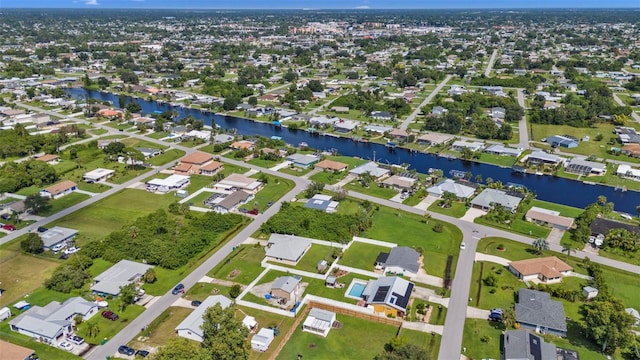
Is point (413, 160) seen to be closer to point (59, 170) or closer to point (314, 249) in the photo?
point (314, 249)

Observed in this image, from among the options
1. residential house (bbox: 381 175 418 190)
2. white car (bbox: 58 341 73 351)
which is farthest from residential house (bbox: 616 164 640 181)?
white car (bbox: 58 341 73 351)

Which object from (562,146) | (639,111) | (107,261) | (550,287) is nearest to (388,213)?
(550,287)

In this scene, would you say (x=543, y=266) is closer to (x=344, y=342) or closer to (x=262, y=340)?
(x=344, y=342)

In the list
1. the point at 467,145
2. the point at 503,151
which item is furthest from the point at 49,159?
the point at 503,151

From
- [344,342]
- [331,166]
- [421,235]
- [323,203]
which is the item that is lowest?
[344,342]

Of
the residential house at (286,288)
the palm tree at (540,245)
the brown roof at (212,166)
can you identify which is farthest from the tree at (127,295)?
the palm tree at (540,245)
